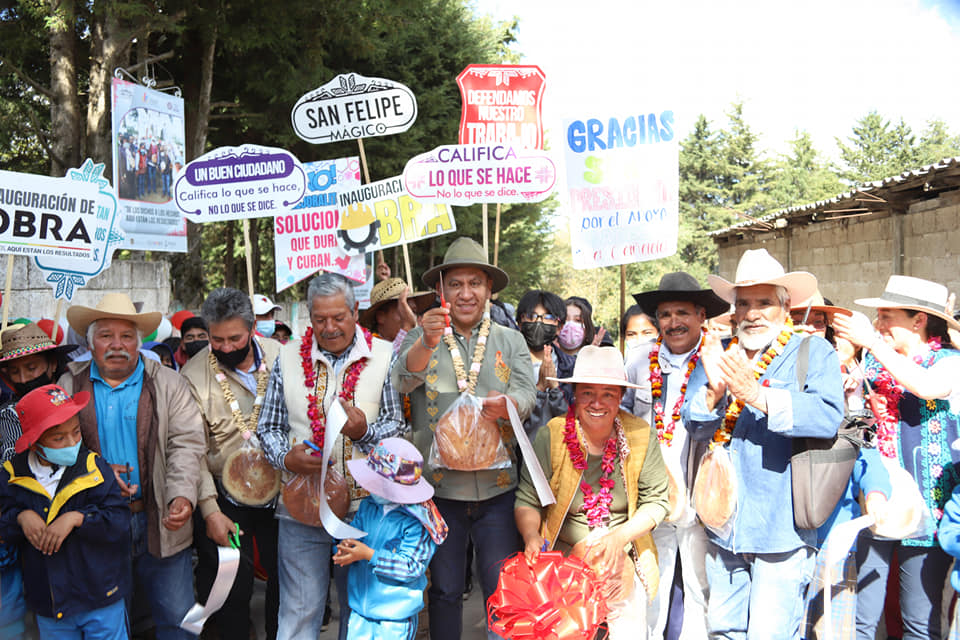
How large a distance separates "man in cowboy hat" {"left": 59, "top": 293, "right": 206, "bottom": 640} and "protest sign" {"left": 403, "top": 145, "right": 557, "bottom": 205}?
6.76 feet

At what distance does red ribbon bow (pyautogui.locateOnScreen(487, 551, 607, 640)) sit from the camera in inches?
108

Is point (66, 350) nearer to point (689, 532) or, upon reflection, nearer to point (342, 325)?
point (342, 325)

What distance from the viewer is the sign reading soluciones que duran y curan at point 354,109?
588 centimetres

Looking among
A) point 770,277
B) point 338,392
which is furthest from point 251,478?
point 770,277

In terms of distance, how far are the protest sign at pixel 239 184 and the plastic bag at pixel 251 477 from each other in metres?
2.10

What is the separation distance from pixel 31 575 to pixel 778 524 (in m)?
3.34

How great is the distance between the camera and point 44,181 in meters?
4.45

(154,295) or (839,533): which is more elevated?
(154,295)

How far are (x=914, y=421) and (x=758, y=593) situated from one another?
1.24 m

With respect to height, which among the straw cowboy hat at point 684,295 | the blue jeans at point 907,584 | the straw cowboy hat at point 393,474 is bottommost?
the blue jeans at point 907,584

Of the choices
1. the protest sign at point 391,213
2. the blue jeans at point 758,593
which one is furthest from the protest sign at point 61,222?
the blue jeans at point 758,593

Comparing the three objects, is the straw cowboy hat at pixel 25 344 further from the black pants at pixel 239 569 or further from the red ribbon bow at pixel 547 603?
the red ribbon bow at pixel 547 603

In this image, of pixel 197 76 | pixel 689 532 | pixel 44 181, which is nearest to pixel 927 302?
pixel 689 532

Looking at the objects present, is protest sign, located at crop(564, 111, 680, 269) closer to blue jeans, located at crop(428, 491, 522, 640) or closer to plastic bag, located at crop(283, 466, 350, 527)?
blue jeans, located at crop(428, 491, 522, 640)
